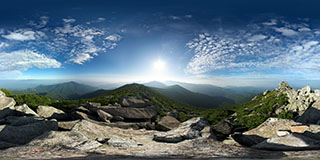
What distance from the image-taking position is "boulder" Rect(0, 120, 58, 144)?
37.8 ft

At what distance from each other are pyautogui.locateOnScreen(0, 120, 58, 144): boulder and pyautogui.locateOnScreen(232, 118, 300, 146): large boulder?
17553 millimetres

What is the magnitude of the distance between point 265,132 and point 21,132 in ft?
68.2

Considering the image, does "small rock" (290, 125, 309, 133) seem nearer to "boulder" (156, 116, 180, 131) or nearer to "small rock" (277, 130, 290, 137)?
"small rock" (277, 130, 290, 137)

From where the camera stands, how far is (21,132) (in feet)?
39.9

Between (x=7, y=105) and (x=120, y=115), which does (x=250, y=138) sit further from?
(x=7, y=105)

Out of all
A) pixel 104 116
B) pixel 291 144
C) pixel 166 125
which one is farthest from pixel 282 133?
pixel 104 116

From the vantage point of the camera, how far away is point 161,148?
10086 millimetres

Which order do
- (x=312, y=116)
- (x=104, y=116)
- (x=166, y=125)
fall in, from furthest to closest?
1. (x=104, y=116)
2. (x=166, y=125)
3. (x=312, y=116)

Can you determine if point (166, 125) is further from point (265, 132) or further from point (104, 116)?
point (265, 132)

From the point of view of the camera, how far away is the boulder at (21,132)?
1152cm

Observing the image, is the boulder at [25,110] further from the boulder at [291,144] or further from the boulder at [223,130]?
the boulder at [291,144]

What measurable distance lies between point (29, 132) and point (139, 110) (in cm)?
1518

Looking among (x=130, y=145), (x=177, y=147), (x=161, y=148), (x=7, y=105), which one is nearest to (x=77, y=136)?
(x=130, y=145)

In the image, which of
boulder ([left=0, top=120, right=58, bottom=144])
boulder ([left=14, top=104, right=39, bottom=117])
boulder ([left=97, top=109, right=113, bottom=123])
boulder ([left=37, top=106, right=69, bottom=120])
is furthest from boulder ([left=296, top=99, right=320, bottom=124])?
boulder ([left=14, top=104, right=39, bottom=117])
